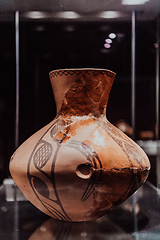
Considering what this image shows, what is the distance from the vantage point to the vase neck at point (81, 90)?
38.9 inches

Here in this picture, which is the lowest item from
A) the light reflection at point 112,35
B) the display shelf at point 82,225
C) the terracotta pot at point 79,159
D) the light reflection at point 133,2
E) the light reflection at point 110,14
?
the display shelf at point 82,225

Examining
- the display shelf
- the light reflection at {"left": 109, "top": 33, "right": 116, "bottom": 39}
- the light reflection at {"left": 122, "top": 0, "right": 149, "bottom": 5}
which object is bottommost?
the display shelf

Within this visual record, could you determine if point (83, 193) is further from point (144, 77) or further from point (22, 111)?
point (144, 77)

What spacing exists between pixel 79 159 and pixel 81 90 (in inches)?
9.8

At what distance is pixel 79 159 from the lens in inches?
34.3

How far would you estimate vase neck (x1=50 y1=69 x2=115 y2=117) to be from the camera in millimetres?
989

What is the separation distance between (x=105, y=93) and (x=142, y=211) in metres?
0.49

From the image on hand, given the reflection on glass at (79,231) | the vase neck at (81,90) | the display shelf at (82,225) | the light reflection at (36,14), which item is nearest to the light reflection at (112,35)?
the light reflection at (36,14)

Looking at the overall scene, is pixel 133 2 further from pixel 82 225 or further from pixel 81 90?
pixel 82 225

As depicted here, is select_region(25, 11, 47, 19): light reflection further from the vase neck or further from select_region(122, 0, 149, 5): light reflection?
the vase neck

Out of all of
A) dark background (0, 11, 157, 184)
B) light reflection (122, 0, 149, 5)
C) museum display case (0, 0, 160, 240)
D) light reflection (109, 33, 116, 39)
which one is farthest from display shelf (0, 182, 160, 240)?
light reflection (122, 0, 149, 5)

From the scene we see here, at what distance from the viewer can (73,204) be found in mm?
897

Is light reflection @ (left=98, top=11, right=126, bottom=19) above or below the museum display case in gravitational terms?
above

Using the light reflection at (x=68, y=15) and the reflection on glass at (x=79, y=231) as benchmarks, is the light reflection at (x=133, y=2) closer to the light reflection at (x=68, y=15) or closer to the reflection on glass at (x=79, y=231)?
the light reflection at (x=68, y=15)
